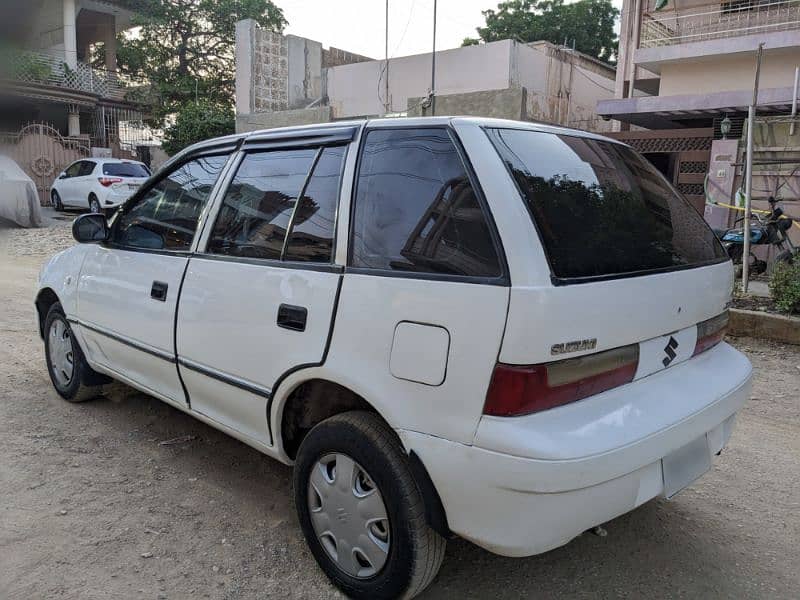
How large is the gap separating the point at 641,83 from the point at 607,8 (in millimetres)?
15583

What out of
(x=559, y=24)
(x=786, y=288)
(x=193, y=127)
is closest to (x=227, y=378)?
(x=786, y=288)

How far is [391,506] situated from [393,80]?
674 inches

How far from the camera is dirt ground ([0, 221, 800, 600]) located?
2.38 m

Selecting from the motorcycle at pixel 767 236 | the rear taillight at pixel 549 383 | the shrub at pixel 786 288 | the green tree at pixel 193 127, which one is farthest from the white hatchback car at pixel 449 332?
the green tree at pixel 193 127

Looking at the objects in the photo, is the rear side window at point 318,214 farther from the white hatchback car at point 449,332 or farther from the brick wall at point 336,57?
the brick wall at point 336,57

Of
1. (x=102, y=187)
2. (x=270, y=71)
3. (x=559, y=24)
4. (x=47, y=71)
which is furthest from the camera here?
(x=559, y=24)

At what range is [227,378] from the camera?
2.72 metres

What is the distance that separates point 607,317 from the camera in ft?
6.54

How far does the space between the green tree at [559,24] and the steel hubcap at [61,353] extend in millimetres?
29134

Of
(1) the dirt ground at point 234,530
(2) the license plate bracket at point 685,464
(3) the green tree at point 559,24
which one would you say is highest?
(3) the green tree at point 559,24

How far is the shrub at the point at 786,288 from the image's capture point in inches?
227

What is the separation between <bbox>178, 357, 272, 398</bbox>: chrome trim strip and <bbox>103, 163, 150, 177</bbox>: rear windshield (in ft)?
44.8

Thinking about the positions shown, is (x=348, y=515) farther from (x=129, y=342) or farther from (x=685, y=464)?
(x=129, y=342)

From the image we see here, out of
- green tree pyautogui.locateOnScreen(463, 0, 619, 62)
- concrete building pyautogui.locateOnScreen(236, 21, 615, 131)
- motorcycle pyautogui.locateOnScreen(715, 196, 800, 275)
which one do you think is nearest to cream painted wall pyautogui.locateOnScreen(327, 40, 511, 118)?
concrete building pyautogui.locateOnScreen(236, 21, 615, 131)
